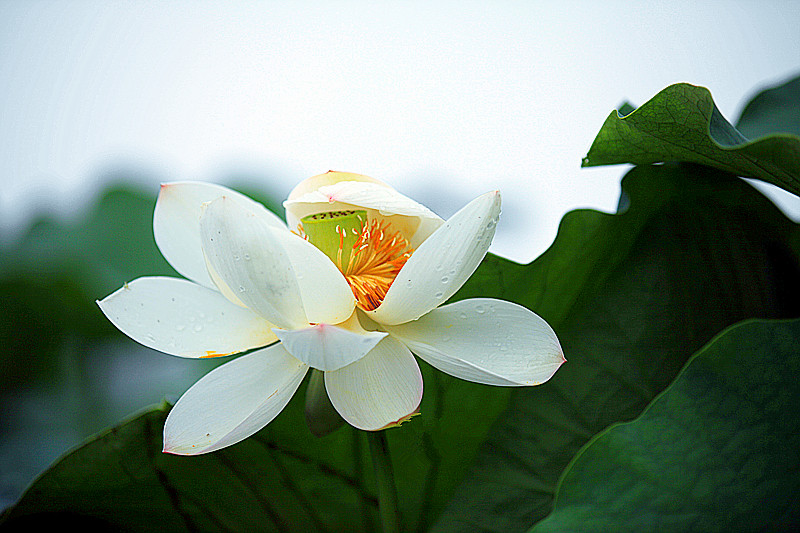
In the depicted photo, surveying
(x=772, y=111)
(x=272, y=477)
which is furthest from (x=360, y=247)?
(x=772, y=111)

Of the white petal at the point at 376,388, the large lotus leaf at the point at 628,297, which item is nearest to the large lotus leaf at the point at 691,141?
the large lotus leaf at the point at 628,297

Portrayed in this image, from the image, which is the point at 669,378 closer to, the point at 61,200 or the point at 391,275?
the point at 391,275

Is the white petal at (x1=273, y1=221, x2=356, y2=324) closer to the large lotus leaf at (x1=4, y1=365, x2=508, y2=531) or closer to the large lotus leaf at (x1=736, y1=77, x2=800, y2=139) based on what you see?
the large lotus leaf at (x1=4, y1=365, x2=508, y2=531)

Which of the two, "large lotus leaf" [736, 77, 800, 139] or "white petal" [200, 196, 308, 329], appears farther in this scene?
"large lotus leaf" [736, 77, 800, 139]

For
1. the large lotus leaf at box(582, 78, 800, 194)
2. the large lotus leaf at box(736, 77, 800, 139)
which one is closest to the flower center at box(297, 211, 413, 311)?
the large lotus leaf at box(582, 78, 800, 194)

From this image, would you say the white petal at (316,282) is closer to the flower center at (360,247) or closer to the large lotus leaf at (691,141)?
the flower center at (360,247)

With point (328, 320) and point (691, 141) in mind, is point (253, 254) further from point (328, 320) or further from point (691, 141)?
point (691, 141)

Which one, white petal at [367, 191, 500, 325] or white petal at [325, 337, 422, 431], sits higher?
white petal at [367, 191, 500, 325]
